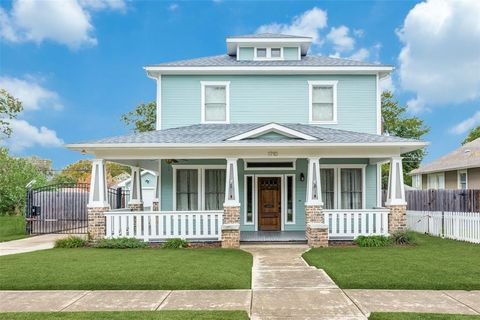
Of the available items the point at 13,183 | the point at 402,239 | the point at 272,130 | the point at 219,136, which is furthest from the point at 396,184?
the point at 13,183

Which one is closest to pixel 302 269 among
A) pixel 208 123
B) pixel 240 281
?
pixel 240 281

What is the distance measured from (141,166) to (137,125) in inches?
821

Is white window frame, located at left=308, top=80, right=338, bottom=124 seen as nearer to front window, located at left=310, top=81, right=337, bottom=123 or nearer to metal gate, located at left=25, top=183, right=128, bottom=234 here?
front window, located at left=310, top=81, right=337, bottom=123

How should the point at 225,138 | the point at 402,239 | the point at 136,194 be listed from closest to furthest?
the point at 402,239
the point at 225,138
the point at 136,194

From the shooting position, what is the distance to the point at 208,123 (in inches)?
631

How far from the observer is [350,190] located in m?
15.5

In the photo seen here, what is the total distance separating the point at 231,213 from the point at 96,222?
4324mm

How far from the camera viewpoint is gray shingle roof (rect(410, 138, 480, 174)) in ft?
67.6

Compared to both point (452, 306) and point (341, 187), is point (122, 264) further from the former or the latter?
point (341, 187)

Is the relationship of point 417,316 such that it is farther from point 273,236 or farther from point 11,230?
point 11,230

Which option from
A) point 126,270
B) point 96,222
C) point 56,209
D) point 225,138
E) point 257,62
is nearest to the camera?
point 126,270

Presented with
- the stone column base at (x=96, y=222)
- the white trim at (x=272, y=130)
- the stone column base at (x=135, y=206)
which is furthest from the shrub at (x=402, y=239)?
the stone column base at (x=135, y=206)

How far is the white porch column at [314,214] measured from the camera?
12492 millimetres

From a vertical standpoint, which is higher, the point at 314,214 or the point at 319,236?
the point at 314,214
